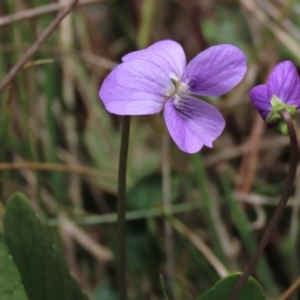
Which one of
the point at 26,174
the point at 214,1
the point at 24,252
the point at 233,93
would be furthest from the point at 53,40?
the point at 24,252

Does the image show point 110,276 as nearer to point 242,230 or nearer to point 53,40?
point 242,230

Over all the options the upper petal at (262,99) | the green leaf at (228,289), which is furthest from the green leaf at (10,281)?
the upper petal at (262,99)

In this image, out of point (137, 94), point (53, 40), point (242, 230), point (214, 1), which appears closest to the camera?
point (137, 94)

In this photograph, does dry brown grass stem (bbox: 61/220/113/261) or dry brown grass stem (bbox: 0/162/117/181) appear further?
dry brown grass stem (bbox: 61/220/113/261)

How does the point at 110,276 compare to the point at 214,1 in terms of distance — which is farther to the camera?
the point at 214,1

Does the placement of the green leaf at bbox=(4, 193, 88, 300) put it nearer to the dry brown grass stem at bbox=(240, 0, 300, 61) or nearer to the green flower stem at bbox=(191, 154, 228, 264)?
the green flower stem at bbox=(191, 154, 228, 264)

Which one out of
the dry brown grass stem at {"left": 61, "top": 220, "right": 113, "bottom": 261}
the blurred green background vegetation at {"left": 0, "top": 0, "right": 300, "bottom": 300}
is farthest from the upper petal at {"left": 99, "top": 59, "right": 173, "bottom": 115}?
the dry brown grass stem at {"left": 61, "top": 220, "right": 113, "bottom": 261}
